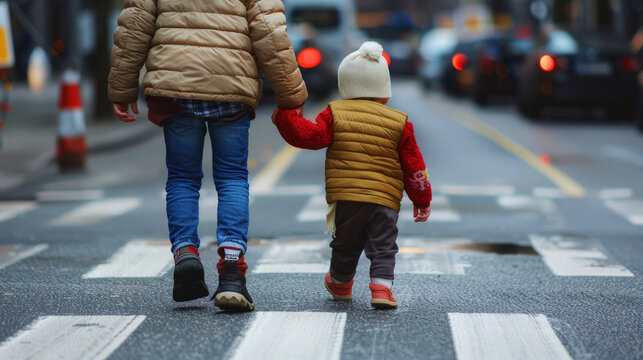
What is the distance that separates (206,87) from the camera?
5.04 meters

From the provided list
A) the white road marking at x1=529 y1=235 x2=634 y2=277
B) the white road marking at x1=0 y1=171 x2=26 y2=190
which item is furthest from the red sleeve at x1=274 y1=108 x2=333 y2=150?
the white road marking at x1=0 y1=171 x2=26 y2=190

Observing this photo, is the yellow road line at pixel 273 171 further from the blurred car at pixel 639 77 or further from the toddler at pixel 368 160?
the blurred car at pixel 639 77

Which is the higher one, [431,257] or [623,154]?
[431,257]

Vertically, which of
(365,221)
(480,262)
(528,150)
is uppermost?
(365,221)

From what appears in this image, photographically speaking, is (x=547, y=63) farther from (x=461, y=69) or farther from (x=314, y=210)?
(x=314, y=210)

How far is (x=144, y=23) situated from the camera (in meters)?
5.14

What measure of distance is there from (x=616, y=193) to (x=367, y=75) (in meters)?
5.26

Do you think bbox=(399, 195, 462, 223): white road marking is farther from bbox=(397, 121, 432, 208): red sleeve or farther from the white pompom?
the white pompom

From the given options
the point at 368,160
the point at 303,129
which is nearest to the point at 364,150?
the point at 368,160

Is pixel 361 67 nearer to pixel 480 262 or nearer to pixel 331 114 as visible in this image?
pixel 331 114

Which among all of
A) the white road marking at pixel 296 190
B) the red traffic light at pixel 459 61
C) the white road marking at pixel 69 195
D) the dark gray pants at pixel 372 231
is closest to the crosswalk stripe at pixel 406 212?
the white road marking at pixel 296 190

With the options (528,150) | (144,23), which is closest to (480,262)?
(144,23)

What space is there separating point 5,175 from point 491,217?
5.11 meters

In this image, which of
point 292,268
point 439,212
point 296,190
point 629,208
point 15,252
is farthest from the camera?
point 296,190
